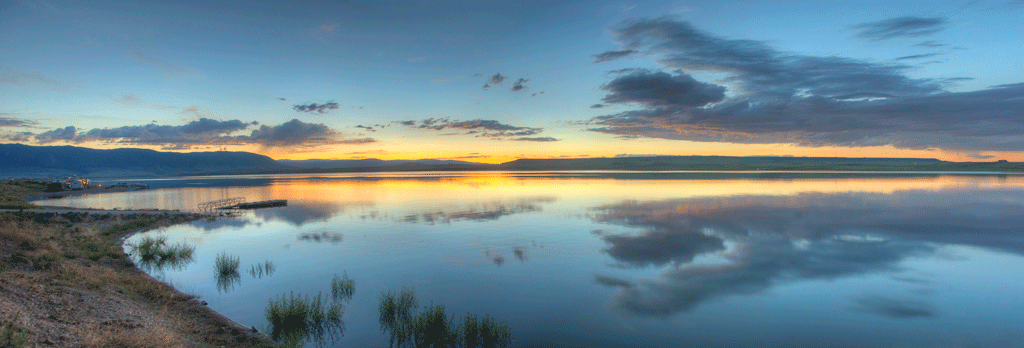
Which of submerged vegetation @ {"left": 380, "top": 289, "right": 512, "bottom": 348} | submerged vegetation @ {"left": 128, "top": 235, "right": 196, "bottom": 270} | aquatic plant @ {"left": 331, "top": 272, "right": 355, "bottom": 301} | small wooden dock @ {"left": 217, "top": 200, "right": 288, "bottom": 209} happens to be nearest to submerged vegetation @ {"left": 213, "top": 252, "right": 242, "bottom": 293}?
submerged vegetation @ {"left": 128, "top": 235, "right": 196, "bottom": 270}

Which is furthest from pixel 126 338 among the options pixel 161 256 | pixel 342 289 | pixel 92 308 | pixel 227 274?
pixel 161 256

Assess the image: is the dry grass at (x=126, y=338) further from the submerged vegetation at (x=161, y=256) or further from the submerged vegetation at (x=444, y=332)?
the submerged vegetation at (x=161, y=256)

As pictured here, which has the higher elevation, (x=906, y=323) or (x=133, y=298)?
(x=133, y=298)

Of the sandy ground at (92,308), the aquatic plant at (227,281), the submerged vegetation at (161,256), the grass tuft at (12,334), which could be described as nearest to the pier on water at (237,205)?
the submerged vegetation at (161,256)

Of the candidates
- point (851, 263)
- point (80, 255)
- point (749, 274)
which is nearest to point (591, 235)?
point (749, 274)

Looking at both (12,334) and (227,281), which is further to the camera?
(227,281)

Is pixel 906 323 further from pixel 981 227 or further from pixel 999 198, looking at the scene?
pixel 999 198

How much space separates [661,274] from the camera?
14.6m

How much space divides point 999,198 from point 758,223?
115ft

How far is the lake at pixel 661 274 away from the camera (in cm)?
1023

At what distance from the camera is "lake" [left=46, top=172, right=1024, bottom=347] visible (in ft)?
33.6

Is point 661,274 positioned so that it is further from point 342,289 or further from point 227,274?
point 227,274

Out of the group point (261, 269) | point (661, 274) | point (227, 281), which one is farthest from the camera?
point (261, 269)

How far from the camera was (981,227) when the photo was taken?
23.7m
